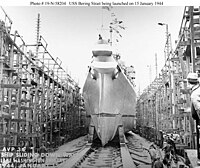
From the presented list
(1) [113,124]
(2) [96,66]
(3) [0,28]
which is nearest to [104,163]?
(1) [113,124]

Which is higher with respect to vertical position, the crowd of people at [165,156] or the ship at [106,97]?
the ship at [106,97]

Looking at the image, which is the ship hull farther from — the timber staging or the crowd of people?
the crowd of people

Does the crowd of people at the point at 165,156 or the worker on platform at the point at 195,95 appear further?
the crowd of people at the point at 165,156

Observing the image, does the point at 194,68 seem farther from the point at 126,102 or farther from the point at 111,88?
the point at 126,102

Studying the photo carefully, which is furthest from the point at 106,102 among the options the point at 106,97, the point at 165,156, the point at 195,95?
the point at 195,95

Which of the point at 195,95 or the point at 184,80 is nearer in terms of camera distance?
the point at 195,95

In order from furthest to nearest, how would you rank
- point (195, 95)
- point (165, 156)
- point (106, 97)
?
point (106, 97), point (165, 156), point (195, 95)

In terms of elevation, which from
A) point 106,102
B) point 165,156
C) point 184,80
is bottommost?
point 165,156

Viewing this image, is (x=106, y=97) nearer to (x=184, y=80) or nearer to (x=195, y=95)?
(x=184, y=80)

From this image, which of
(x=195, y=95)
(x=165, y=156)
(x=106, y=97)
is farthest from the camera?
(x=106, y=97)

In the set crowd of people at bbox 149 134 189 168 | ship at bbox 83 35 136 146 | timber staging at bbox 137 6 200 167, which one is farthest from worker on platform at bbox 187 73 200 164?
ship at bbox 83 35 136 146

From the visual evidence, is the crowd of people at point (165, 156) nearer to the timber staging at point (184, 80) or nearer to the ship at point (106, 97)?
the timber staging at point (184, 80)

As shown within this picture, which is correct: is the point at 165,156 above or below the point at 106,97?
below

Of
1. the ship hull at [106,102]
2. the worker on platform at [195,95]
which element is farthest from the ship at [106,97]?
the worker on platform at [195,95]
